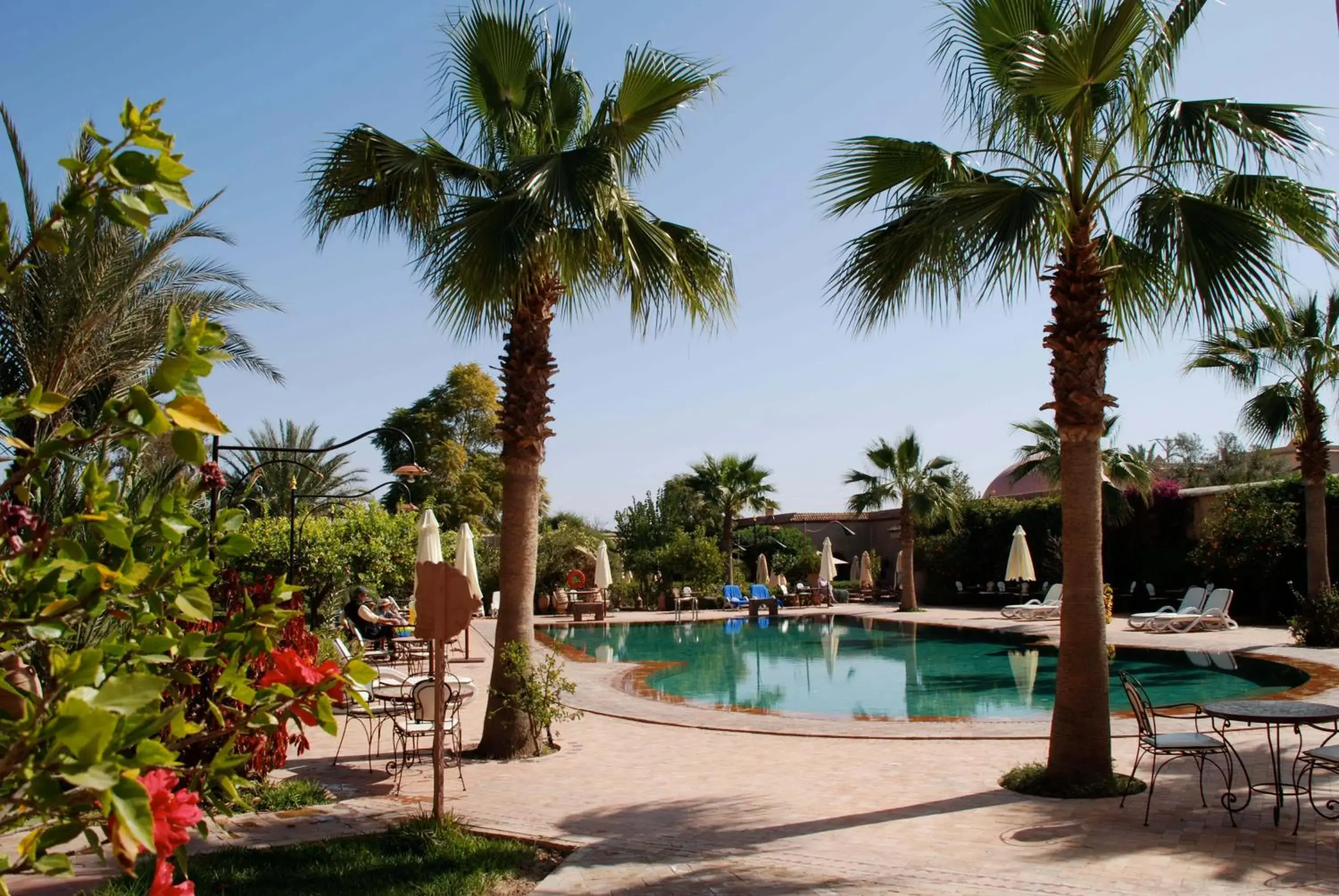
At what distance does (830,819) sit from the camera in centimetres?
734

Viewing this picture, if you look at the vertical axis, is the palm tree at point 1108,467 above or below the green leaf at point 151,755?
above

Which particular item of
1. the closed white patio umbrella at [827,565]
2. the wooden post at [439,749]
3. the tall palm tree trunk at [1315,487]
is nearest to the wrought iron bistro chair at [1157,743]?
the wooden post at [439,749]

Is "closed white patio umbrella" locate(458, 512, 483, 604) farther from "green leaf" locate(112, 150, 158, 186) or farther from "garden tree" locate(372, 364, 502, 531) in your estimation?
"garden tree" locate(372, 364, 502, 531)

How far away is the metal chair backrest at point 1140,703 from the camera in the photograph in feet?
23.8

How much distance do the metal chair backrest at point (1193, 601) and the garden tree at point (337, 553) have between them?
1700cm

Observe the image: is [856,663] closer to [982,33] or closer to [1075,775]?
[1075,775]

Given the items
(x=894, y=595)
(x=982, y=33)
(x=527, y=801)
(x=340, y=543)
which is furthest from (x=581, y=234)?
(x=894, y=595)

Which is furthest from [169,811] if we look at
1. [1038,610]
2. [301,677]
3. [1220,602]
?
[1038,610]

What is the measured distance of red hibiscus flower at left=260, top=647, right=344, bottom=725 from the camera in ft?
7.52

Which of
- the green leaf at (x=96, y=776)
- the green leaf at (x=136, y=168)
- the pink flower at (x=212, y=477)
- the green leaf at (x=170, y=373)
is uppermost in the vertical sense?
the green leaf at (x=136, y=168)

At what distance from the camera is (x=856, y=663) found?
64.4 ft

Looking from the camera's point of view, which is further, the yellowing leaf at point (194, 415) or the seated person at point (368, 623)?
the seated person at point (368, 623)

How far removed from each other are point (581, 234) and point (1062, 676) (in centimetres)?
541

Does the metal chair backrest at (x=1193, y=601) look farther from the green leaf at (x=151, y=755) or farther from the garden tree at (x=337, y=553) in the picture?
the green leaf at (x=151, y=755)
